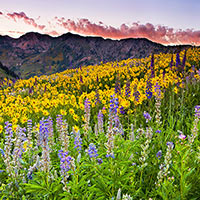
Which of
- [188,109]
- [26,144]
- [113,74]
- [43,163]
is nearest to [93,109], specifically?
[188,109]

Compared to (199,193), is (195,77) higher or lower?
higher

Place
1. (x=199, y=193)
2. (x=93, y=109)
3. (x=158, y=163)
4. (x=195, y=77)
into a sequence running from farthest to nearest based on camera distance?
(x=195, y=77)
(x=93, y=109)
(x=158, y=163)
(x=199, y=193)

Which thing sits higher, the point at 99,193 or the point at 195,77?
the point at 195,77

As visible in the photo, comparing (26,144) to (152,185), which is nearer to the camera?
(152,185)

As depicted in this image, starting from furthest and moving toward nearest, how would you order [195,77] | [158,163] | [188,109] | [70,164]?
[195,77], [188,109], [158,163], [70,164]

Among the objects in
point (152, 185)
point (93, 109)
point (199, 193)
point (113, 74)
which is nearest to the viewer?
point (199, 193)

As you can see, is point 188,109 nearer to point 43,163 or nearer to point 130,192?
point 130,192

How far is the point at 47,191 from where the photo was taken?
6.96 ft

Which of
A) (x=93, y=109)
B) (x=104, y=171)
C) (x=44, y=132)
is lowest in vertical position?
(x=93, y=109)

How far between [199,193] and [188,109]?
12.9 feet

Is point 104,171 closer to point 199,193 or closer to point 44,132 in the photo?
point 44,132

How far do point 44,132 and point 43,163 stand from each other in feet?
1.13

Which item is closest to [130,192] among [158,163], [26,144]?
[158,163]

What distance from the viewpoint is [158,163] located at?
8.79 feet
